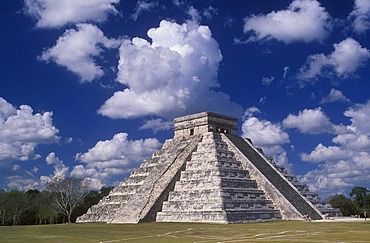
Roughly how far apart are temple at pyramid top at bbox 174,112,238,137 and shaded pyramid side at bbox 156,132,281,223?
4.21m

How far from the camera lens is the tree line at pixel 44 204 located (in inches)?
1784

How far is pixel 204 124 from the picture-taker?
40.2 m

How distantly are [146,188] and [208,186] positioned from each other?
5391 millimetres

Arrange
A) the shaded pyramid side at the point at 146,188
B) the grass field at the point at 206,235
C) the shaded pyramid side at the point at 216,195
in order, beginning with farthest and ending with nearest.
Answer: the shaded pyramid side at the point at 146,188, the shaded pyramid side at the point at 216,195, the grass field at the point at 206,235

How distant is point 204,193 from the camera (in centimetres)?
3134

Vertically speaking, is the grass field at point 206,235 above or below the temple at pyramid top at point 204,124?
below

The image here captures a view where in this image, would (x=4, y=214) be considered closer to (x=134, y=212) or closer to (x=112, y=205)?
(x=112, y=205)

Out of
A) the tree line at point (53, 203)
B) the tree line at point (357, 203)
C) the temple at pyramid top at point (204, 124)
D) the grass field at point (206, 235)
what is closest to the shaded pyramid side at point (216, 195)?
the temple at pyramid top at point (204, 124)

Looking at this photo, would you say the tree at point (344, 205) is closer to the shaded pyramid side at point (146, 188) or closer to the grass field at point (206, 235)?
the shaded pyramid side at point (146, 188)

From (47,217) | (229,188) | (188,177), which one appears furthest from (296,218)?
(47,217)

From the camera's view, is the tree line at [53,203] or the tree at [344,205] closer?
the tree line at [53,203]

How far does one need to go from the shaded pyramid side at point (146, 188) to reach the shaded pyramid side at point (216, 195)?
33.7 inches

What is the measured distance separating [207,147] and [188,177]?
153 inches

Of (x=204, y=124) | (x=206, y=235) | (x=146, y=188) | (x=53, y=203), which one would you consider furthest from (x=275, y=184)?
(x=53, y=203)
